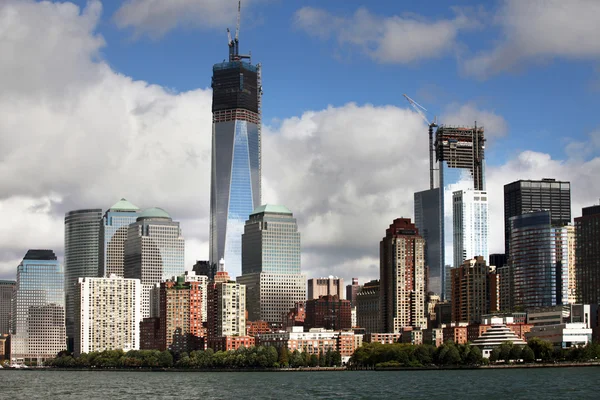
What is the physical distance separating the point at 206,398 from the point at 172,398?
5.73 meters

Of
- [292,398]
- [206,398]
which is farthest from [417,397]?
[206,398]

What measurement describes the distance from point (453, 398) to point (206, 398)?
39.8 m

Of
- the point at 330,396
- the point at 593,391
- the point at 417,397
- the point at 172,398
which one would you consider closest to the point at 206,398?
the point at 172,398

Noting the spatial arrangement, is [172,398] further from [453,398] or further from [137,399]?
[453,398]

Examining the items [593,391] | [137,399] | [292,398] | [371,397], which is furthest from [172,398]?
[593,391]

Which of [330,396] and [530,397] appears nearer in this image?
[530,397]

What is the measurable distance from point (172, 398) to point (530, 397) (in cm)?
5726

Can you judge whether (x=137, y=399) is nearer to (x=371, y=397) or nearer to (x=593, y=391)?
(x=371, y=397)

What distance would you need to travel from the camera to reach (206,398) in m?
198

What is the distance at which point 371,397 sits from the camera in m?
195

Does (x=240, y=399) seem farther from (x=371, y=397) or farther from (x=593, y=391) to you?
(x=593, y=391)

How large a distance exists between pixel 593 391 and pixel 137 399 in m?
73.4

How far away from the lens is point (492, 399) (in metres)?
185

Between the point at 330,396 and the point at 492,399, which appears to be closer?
the point at 492,399
